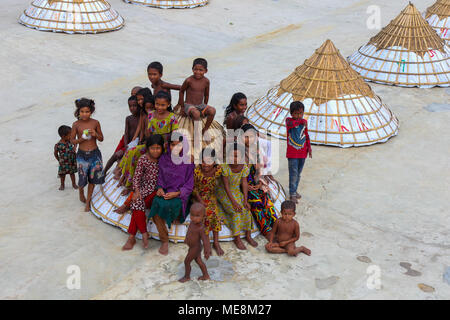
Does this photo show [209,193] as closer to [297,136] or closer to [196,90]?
[196,90]

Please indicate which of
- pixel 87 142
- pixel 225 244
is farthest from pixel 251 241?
pixel 87 142

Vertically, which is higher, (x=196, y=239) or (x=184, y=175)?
(x=184, y=175)

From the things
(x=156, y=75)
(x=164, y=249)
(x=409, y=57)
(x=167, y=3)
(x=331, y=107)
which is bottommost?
(x=164, y=249)

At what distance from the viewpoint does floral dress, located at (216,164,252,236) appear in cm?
525

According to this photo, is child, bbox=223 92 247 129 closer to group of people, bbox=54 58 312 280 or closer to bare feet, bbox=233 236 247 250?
group of people, bbox=54 58 312 280

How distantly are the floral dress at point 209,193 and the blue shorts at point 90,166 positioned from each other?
1.33 metres

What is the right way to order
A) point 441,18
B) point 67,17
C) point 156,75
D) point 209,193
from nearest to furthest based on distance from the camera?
point 209,193, point 156,75, point 67,17, point 441,18

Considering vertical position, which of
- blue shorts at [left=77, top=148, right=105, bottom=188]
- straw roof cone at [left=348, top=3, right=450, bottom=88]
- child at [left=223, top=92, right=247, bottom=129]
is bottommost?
blue shorts at [left=77, top=148, right=105, bottom=188]

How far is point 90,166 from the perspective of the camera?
18.9 ft

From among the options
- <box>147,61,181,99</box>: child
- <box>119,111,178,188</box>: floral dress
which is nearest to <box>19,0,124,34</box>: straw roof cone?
<box>147,61,181,99</box>: child

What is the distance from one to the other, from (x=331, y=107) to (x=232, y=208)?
142 inches

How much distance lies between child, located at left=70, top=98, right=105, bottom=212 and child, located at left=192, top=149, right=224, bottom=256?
1.35 m

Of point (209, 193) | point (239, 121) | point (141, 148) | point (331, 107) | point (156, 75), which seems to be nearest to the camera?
point (209, 193)

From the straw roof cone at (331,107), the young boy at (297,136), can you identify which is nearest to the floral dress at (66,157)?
the young boy at (297,136)
